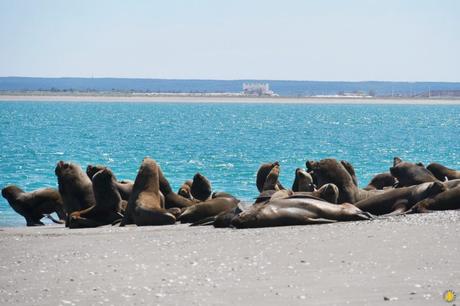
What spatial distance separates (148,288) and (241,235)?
3222mm

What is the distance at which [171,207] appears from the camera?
15648 millimetres

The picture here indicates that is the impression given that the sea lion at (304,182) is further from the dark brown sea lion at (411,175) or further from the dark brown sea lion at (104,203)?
the dark brown sea lion at (104,203)

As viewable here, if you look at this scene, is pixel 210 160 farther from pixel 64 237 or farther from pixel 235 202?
pixel 64 237

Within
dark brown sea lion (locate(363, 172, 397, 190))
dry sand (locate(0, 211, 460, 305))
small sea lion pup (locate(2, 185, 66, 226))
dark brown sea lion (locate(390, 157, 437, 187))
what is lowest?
small sea lion pup (locate(2, 185, 66, 226))

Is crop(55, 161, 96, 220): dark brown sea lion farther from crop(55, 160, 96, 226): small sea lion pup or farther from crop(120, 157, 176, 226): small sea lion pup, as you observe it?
crop(120, 157, 176, 226): small sea lion pup

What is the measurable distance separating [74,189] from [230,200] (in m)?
2.70

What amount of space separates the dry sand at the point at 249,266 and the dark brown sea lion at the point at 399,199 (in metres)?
1.87

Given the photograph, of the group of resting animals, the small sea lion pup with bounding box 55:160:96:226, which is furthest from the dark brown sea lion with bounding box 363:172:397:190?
the small sea lion pup with bounding box 55:160:96:226

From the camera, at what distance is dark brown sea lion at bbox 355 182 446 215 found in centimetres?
1345

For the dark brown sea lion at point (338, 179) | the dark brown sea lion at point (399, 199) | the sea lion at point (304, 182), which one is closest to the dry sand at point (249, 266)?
the dark brown sea lion at point (399, 199)

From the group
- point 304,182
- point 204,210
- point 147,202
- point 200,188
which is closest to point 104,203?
point 147,202

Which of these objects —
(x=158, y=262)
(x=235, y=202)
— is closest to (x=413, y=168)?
(x=235, y=202)

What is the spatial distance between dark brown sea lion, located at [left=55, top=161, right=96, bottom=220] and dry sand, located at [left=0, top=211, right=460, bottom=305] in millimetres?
4165

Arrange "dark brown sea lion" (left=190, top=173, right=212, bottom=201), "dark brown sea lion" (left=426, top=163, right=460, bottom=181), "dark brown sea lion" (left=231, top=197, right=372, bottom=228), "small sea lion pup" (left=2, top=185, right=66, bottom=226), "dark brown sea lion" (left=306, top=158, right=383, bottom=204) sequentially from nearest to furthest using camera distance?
"dark brown sea lion" (left=231, top=197, right=372, bottom=228), "dark brown sea lion" (left=306, top=158, right=383, bottom=204), "dark brown sea lion" (left=190, top=173, right=212, bottom=201), "small sea lion pup" (left=2, top=185, right=66, bottom=226), "dark brown sea lion" (left=426, top=163, right=460, bottom=181)
